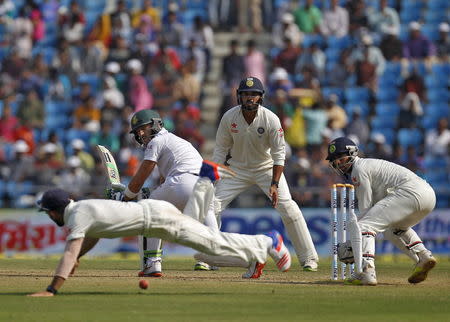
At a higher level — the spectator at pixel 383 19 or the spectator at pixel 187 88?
the spectator at pixel 383 19

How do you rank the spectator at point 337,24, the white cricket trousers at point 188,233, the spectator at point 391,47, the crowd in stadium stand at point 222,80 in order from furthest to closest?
1. the spectator at point 337,24
2. the spectator at point 391,47
3. the crowd in stadium stand at point 222,80
4. the white cricket trousers at point 188,233

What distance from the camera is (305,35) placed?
77.6 ft

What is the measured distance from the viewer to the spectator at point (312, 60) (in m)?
22.7

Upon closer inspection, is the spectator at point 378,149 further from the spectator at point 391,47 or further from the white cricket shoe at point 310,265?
the white cricket shoe at point 310,265

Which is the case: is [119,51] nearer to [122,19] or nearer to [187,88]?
[122,19]

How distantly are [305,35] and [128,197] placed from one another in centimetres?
1292

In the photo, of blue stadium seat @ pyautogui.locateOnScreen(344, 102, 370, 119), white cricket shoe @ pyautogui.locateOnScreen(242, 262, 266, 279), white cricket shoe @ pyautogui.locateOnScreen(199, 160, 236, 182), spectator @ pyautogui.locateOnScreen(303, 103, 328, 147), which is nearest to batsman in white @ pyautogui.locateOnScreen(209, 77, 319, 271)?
white cricket shoe @ pyautogui.locateOnScreen(242, 262, 266, 279)

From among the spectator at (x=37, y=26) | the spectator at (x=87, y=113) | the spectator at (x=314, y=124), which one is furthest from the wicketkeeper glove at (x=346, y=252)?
the spectator at (x=37, y=26)

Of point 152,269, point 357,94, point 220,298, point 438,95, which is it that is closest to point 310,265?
point 152,269

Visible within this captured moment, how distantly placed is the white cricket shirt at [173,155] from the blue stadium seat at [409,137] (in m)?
10.4

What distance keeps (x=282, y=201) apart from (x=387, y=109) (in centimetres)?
979

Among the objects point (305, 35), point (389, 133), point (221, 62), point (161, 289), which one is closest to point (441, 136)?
Result: point (389, 133)

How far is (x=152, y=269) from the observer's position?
1184 cm

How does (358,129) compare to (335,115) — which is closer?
(358,129)
